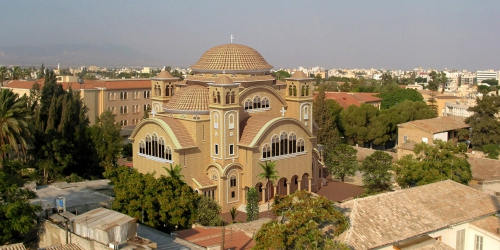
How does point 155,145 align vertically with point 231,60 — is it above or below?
below

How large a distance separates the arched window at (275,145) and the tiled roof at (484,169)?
14.3 meters

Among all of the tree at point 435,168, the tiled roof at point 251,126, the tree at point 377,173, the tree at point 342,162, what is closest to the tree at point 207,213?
the tiled roof at point 251,126

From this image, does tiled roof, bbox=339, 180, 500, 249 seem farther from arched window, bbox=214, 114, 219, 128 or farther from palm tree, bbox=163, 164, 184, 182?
arched window, bbox=214, 114, 219, 128

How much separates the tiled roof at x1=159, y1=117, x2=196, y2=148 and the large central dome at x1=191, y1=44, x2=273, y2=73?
4.80 m

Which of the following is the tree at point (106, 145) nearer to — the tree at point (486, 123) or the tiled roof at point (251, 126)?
the tiled roof at point (251, 126)

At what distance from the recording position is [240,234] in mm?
23312

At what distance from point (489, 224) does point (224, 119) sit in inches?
554

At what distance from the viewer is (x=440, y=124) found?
50250mm

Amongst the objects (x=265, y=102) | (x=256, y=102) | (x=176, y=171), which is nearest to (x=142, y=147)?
(x=176, y=171)

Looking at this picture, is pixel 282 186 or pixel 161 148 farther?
pixel 282 186

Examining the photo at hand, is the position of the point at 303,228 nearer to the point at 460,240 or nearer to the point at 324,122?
the point at 460,240

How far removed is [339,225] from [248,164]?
12.7 metres

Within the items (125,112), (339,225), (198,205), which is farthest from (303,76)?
(125,112)

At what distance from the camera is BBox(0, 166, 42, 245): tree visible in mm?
19141
